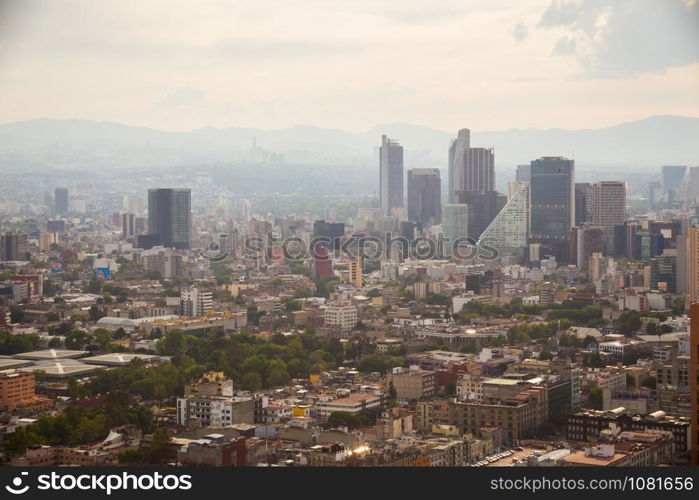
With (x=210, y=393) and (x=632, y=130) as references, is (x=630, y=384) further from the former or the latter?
(x=632, y=130)

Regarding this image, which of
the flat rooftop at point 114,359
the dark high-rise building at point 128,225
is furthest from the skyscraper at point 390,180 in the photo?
the flat rooftop at point 114,359

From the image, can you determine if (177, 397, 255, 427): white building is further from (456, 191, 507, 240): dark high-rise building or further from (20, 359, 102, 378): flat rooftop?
(456, 191, 507, 240): dark high-rise building

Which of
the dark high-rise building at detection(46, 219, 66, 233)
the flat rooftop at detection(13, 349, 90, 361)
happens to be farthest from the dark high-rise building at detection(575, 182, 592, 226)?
the flat rooftop at detection(13, 349, 90, 361)

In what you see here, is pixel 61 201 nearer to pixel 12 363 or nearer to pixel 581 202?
pixel 581 202

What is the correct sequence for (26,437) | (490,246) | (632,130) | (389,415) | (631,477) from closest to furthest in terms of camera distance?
1. (631,477)
2. (26,437)
3. (389,415)
4. (632,130)
5. (490,246)

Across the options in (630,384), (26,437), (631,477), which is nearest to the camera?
(631,477)

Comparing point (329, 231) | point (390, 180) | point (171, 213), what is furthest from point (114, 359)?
point (390, 180)

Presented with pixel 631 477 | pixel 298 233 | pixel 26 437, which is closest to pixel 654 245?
pixel 298 233

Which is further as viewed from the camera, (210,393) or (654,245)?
(654,245)
